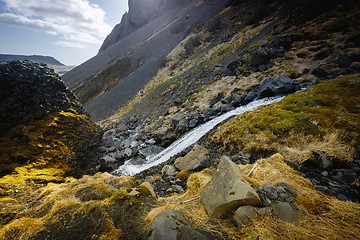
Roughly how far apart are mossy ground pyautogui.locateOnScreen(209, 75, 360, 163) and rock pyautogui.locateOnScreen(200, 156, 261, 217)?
3304 mm

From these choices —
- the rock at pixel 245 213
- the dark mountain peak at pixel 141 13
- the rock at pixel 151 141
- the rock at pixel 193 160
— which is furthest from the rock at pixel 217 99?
the dark mountain peak at pixel 141 13

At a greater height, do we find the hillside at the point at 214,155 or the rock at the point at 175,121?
the hillside at the point at 214,155

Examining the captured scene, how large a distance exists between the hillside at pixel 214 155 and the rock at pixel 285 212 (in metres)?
0.02

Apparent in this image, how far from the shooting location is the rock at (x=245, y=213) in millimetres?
3802

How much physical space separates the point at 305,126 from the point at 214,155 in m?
4.11

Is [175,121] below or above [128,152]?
below

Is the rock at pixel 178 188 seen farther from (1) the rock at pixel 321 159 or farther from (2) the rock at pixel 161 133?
(2) the rock at pixel 161 133

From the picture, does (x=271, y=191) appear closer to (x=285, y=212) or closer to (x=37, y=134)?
(x=285, y=212)

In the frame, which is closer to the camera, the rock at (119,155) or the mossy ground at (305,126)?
the mossy ground at (305,126)

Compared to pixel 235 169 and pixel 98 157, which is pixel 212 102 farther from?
pixel 235 169

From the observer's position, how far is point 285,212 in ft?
12.7

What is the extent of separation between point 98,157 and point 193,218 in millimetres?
9926

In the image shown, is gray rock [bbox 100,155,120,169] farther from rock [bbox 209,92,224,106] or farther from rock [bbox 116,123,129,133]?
rock [bbox 209,92,224,106]

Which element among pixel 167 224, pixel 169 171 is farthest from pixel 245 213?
pixel 169 171
